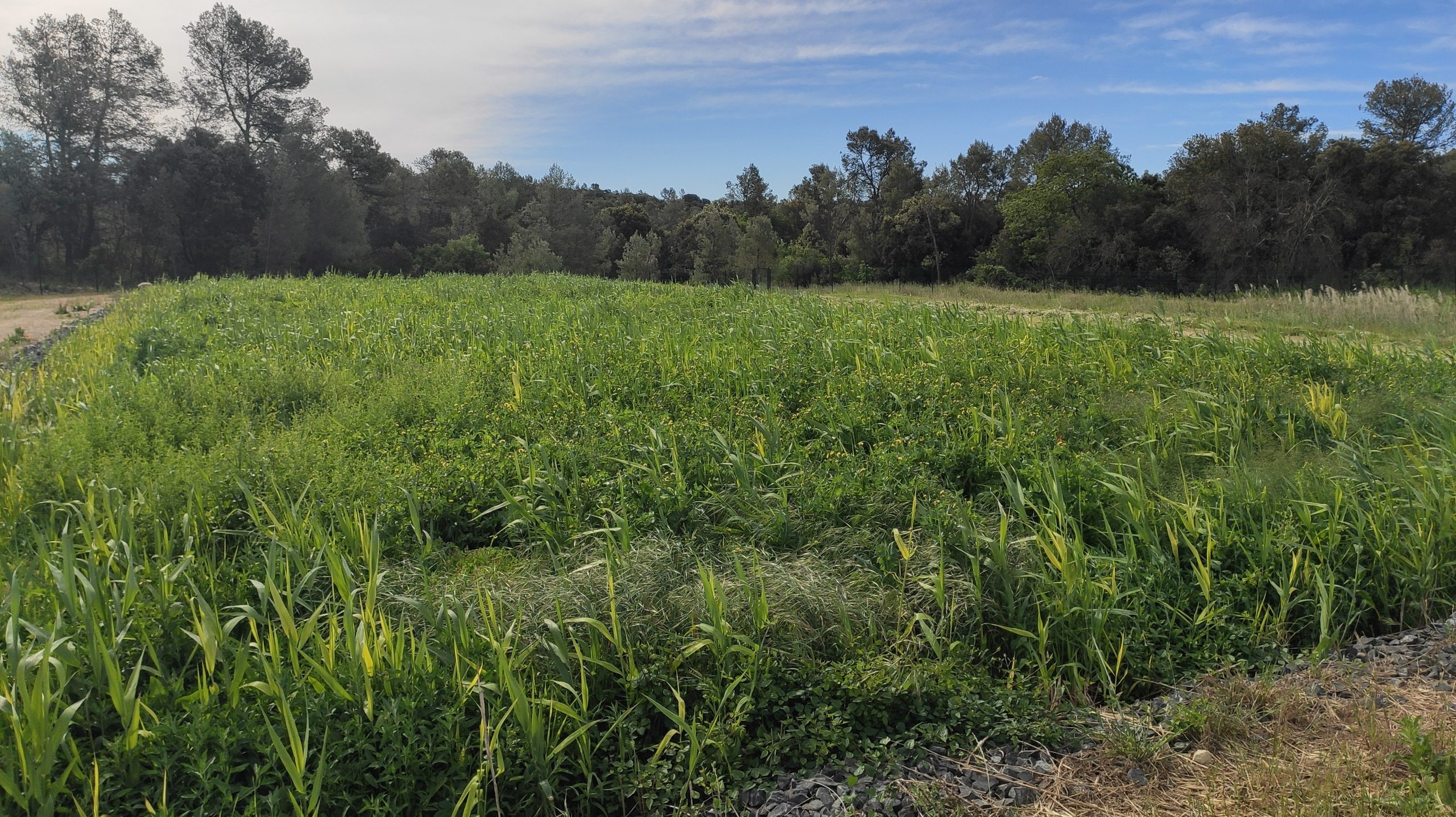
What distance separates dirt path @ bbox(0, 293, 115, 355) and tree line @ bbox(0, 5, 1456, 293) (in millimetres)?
4470

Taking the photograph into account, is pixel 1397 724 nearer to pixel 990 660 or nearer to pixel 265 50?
pixel 990 660

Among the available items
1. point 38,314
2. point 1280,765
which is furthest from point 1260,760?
point 38,314

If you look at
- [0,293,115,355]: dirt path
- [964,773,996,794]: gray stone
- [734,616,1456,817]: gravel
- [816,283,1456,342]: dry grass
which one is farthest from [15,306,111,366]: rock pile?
[816,283,1456,342]: dry grass

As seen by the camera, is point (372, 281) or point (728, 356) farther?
point (372, 281)

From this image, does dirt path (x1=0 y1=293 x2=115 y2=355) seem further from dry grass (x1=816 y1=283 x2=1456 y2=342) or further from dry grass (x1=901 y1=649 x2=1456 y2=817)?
dry grass (x1=816 y1=283 x2=1456 y2=342)

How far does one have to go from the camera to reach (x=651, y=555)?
3.57 metres

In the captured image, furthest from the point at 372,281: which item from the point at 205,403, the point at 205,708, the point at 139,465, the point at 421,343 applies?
the point at 205,708

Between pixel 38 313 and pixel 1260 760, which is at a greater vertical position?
pixel 38 313

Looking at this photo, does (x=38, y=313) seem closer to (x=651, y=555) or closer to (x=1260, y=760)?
(x=651, y=555)

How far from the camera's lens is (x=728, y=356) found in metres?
7.03

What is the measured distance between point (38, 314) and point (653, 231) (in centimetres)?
2821

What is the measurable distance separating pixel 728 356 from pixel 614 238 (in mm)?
38213

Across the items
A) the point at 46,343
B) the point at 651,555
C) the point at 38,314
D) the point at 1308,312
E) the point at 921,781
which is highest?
the point at 1308,312

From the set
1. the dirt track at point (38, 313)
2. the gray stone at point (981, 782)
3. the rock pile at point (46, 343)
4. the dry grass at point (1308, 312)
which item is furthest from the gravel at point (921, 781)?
the dirt track at point (38, 313)
